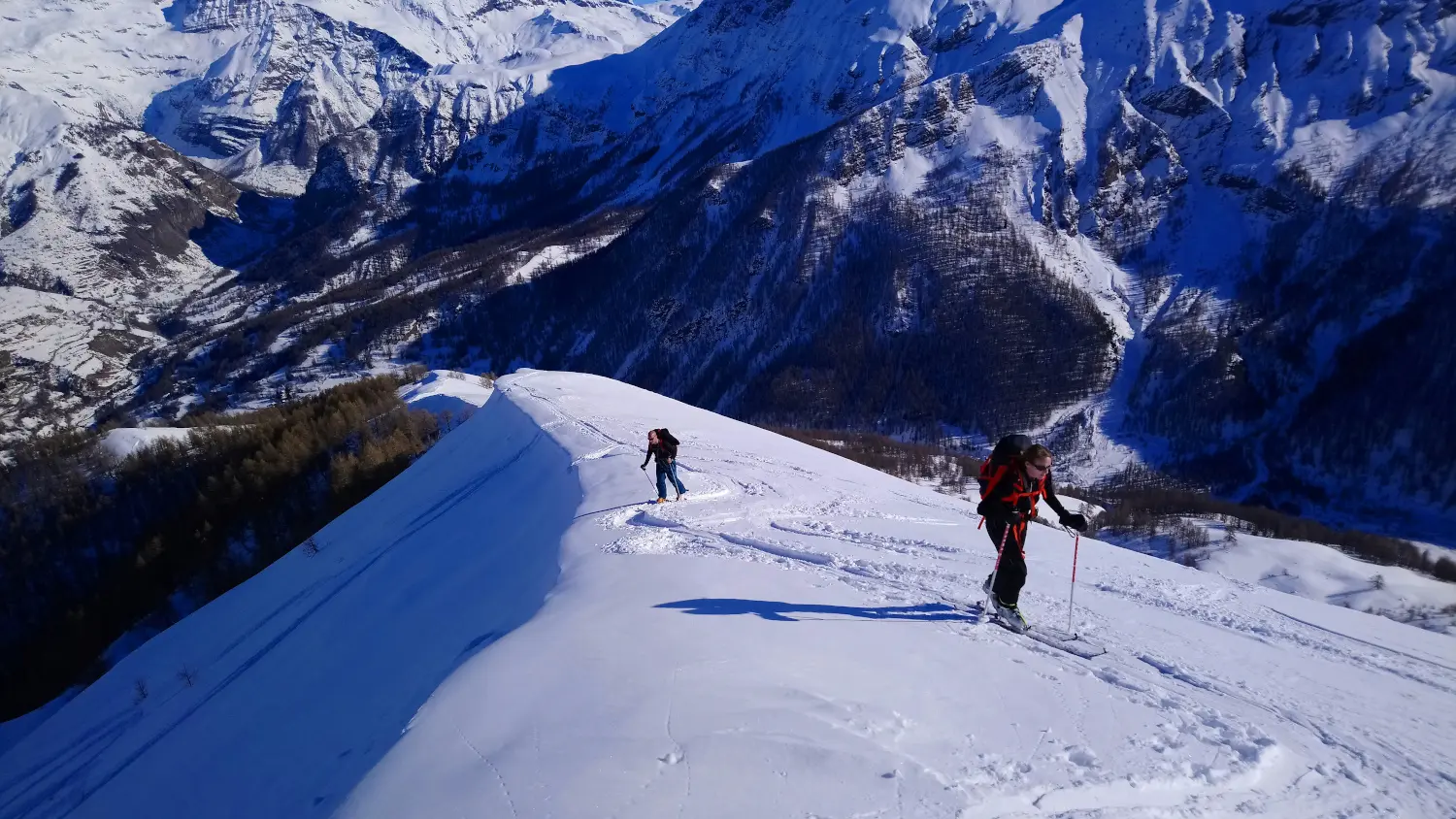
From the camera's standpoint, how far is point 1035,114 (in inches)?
5408

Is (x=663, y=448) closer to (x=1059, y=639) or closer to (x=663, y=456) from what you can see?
(x=663, y=456)

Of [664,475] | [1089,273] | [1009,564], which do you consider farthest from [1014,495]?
[1089,273]

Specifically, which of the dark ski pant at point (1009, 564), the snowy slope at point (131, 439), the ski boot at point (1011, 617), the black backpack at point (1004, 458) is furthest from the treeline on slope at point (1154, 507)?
the snowy slope at point (131, 439)

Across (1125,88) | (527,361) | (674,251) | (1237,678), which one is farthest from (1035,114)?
(1237,678)

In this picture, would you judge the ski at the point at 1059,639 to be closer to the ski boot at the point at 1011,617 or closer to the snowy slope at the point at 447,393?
the ski boot at the point at 1011,617

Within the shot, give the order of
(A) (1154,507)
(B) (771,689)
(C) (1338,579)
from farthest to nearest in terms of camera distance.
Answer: (A) (1154,507) → (C) (1338,579) → (B) (771,689)

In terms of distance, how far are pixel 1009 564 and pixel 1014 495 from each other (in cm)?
106

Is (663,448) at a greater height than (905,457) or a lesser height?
greater

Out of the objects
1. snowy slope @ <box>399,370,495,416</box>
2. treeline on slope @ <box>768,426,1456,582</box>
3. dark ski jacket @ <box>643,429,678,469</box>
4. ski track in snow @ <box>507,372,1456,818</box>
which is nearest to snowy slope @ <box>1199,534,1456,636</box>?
treeline on slope @ <box>768,426,1456,582</box>

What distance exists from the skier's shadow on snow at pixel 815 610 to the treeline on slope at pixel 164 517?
34.3m

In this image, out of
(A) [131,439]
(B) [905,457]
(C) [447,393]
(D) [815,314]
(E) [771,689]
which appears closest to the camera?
(E) [771,689]

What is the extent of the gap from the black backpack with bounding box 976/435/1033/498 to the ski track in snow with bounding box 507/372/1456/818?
219 cm

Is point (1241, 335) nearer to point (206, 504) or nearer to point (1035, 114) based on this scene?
point (1035, 114)

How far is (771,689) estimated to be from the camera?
8.32 m
